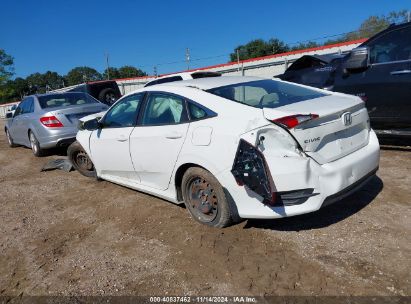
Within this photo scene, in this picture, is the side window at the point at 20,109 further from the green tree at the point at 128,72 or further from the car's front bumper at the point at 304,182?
the green tree at the point at 128,72

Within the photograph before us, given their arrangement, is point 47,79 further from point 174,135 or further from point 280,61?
point 174,135

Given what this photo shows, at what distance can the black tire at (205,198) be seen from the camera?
3586mm

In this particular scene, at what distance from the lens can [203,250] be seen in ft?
11.3

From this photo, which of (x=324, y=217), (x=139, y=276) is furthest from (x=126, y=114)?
(x=324, y=217)

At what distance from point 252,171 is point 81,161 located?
417 cm

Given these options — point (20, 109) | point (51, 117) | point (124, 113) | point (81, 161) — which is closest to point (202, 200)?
point (124, 113)

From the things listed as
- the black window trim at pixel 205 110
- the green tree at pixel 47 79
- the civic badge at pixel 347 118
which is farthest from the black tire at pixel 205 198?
the green tree at pixel 47 79

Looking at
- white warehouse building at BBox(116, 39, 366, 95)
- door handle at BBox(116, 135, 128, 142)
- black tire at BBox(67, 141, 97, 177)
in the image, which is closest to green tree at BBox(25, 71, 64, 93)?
white warehouse building at BBox(116, 39, 366, 95)

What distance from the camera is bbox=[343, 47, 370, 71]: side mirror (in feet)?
18.5

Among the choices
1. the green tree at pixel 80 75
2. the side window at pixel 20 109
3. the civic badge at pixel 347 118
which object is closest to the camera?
the civic badge at pixel 347 118

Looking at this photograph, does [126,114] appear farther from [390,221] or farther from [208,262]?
[390,221]

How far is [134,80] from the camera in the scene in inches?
1235

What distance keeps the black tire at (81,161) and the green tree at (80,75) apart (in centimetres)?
11688

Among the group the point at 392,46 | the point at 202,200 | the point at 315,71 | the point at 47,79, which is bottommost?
the point at 47,79
